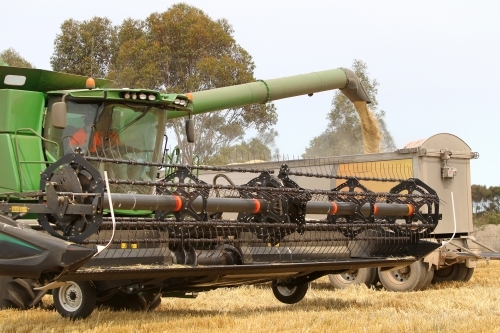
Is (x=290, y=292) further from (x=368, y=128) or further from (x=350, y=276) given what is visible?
(x=368, y=128)

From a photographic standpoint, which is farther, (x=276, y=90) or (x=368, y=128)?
(x=368, y=128)

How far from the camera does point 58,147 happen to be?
7434 millimetres

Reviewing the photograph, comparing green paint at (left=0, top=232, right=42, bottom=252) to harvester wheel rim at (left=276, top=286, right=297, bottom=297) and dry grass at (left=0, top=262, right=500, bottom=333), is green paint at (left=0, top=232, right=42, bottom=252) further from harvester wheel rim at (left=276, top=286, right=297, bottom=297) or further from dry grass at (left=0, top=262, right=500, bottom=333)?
harvester wheel rim at (left=276, top=286, right=297, bottom=297)

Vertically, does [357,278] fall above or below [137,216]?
below

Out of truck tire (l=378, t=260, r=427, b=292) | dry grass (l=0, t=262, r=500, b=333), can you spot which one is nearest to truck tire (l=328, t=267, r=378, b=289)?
truck tire (l=378, t=260, r=427, b=292)

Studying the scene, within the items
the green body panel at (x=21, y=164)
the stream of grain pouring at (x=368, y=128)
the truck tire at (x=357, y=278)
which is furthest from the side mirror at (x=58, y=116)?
the stream of grain pouring at (x=368, y=128)

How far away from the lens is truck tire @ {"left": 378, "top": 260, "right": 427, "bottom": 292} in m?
11.5

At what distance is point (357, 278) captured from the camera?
12.1 metres

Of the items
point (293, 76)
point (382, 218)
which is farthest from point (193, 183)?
Answer: point (293, 76)

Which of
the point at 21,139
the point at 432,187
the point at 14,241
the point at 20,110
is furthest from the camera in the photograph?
the point at 432,187

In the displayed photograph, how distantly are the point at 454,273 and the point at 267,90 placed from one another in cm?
401

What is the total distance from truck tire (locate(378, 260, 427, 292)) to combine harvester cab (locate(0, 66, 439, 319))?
290cm

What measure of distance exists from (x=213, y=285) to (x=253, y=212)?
78cm

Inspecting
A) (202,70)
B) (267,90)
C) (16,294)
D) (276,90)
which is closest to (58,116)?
(16,294)
